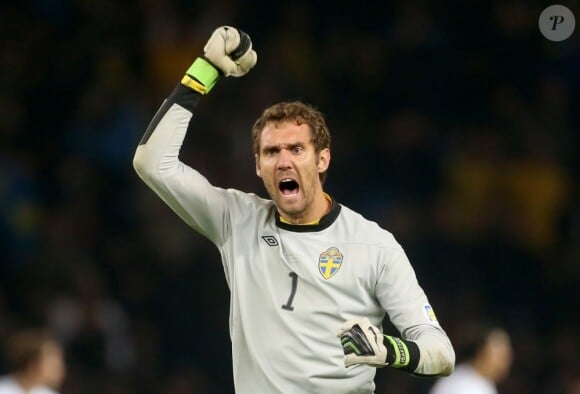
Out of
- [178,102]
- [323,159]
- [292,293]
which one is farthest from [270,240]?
[178,102]

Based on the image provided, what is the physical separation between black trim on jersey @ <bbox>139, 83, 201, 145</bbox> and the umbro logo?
19.6 inches

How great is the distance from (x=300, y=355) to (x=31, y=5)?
6.21m

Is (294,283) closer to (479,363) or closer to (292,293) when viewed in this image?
(292,293)

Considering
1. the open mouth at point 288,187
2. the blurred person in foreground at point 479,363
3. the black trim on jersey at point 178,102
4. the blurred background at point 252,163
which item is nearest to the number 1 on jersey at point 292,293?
the open mouth at point 288,187

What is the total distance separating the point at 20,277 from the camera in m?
8.81

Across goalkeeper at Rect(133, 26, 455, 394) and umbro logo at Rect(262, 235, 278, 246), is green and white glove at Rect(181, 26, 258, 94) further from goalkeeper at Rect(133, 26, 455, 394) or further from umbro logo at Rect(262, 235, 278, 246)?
umbro logo at Rect(262, 235, 278, 246)

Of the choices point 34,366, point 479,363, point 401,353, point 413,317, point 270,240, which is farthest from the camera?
point 479,363

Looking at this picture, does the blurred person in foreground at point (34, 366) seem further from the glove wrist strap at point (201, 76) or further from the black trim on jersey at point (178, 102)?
the glove wrist strap at point (201, 76)

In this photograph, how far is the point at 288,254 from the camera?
449 centimetres

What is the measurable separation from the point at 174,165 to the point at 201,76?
1.03ft

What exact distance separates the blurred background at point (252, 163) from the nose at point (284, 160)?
415cm

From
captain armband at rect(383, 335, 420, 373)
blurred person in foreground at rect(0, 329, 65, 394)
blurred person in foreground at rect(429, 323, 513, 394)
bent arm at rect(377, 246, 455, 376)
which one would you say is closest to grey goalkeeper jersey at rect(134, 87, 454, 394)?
bent arm at rect(377, 246, 455, 376)

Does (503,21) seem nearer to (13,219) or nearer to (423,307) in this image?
(13,219)

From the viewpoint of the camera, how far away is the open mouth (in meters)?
4.48
